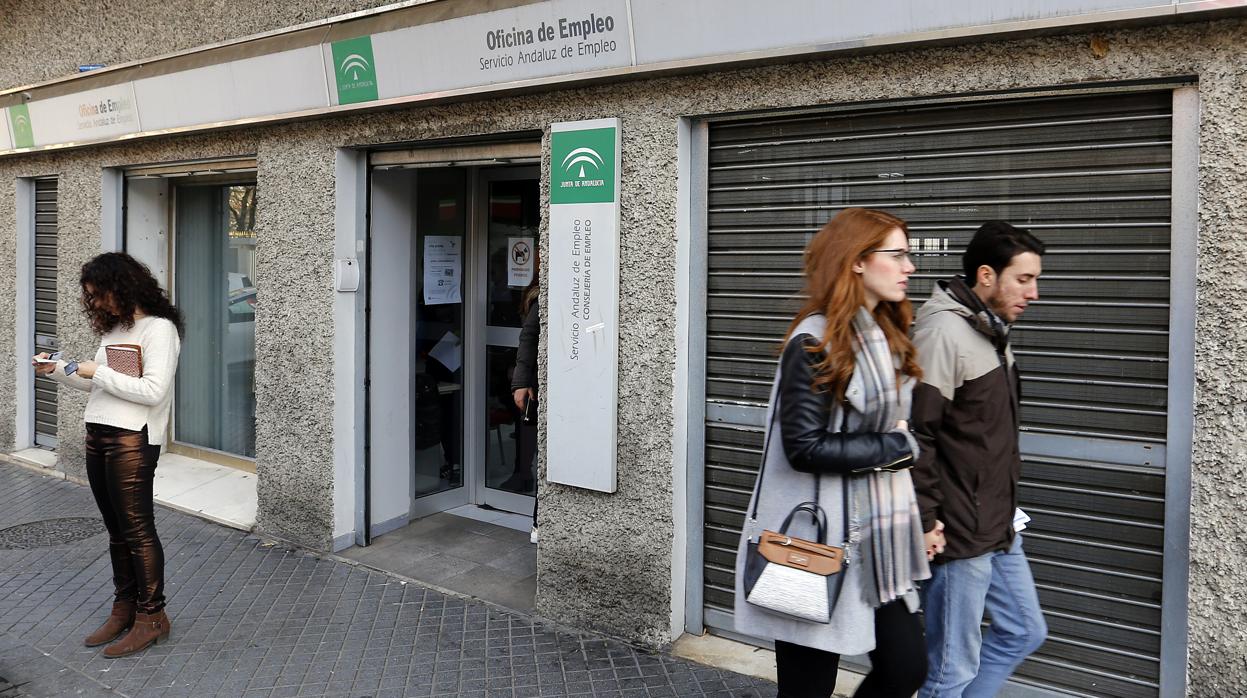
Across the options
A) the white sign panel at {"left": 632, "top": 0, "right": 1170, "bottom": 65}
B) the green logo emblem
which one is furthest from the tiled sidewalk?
the green logo emblem

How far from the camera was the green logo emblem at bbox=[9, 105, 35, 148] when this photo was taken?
26.2 feet

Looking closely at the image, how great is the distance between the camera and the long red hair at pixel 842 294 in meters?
2.47

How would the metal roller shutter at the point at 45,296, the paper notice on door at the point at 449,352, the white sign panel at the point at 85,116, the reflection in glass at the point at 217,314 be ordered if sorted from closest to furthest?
the paper notice on door at the point at 449,352 < the white sign panel at the point at 85,116 < the reflection in glass at the point at 217,314 < the metal roller shutter at the point at 45,296

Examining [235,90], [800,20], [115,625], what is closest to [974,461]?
[800,20]

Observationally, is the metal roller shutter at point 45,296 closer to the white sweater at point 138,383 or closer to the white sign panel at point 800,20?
the white sweater at point 138,383

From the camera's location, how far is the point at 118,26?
716 cm

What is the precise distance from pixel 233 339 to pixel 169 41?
2.36 m

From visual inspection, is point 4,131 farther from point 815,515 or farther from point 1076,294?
point 1076,294

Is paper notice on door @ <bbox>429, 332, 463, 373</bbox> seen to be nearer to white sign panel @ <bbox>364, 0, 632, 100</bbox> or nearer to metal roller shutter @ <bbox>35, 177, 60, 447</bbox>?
white sign panel @ <bbox>364, 0, 632, 100</bbox>

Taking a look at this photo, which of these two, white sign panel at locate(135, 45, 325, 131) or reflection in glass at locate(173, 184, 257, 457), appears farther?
reflection in glass at locate(173, 184, 257, 457)

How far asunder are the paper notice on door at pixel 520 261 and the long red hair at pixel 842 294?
3.85m

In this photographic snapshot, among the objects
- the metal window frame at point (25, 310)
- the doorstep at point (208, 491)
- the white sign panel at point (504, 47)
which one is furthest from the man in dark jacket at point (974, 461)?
the metal window frame at point (25, 310)

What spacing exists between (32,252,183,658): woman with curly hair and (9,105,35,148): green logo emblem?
470cm

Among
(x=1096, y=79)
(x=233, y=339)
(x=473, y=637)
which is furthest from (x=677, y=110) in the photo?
(x=233, y=339)
